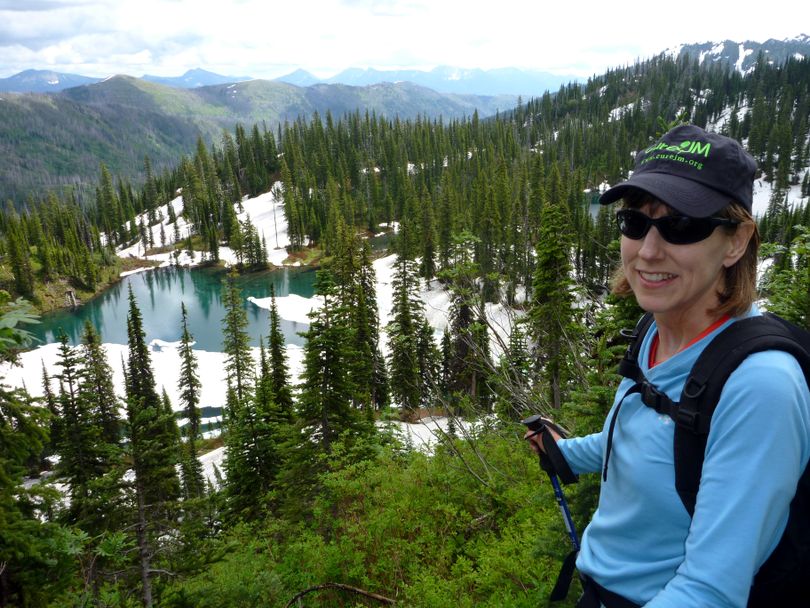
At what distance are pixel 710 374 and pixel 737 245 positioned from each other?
1.88ft

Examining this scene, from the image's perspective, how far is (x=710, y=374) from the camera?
148 cm

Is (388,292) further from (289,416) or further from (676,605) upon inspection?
(676,605)

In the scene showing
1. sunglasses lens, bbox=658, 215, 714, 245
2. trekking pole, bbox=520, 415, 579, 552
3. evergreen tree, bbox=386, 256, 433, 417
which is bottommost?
evergreen tree, bbox=386, 256, 433, 417

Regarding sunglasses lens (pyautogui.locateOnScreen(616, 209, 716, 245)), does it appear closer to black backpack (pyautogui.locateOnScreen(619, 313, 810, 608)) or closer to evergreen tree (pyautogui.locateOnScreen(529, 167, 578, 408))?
black backpack (pyautogui.locateOnScreen(619, 313, 810, 608))

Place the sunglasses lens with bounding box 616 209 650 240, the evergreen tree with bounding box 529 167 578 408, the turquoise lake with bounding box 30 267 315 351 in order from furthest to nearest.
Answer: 1. the turquoise lake with bounding box 30 267 315 351
2. the evergreen tree with bounding box 529 167 578 408
3. the sunglasses lens with bounding box 616 209 650 240

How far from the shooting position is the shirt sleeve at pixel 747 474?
4.28 feet

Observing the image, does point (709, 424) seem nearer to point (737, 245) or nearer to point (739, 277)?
point (739, 277)

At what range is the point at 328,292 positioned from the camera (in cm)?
2025

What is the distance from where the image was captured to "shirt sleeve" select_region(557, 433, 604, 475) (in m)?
2.68

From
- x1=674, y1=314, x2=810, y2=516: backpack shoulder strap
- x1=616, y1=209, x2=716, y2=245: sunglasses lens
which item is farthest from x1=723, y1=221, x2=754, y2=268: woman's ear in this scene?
x1=674, y1=314, x2=810, y2=516: backpack shoulder strap

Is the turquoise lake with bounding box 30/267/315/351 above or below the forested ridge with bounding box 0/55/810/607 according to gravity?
below

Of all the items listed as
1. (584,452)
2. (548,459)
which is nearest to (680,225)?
(584,452)

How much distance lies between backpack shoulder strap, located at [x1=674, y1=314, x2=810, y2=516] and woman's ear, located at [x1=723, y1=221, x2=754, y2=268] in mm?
232

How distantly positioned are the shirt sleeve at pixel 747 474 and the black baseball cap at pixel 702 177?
1.92 ft
